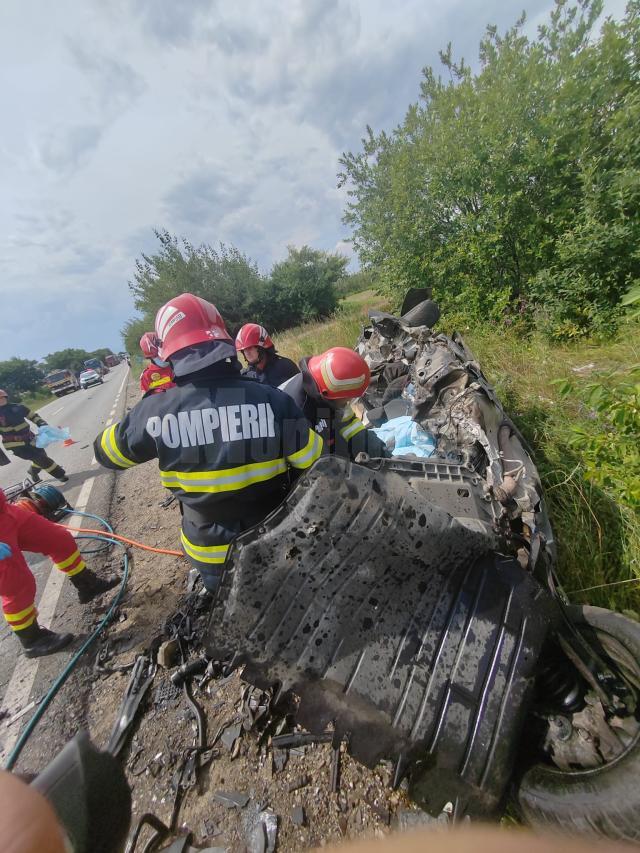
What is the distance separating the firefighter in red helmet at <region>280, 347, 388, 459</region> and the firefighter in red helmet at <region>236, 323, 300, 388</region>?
1.56m

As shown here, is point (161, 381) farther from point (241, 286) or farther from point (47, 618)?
point (241, 286)

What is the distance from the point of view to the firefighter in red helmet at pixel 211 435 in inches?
54.2

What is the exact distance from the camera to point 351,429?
2156 millimetres

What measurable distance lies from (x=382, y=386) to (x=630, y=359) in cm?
274

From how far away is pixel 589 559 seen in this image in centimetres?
191

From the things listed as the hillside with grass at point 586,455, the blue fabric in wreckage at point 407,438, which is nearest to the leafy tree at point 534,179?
the hillside with grass at point 586,455

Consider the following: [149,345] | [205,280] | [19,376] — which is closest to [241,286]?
[205,280]

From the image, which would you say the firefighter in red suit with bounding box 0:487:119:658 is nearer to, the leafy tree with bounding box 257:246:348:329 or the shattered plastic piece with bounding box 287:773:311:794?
the shattered plastic piece with bounding box 287:773:311:794

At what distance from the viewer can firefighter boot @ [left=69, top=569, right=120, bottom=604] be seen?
8.31ft

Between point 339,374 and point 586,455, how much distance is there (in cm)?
146

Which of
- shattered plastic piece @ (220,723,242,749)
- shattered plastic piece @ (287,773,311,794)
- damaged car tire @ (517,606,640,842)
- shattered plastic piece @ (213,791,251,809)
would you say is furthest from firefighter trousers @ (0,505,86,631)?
damaged car tire @ (517,606,640,842)

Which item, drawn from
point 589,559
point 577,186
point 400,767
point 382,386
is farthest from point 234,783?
point 577,186

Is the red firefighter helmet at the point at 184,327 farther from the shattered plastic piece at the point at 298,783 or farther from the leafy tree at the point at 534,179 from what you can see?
the leafy tree at the point at 534,179

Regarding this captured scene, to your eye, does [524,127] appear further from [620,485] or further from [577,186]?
[620,485]
